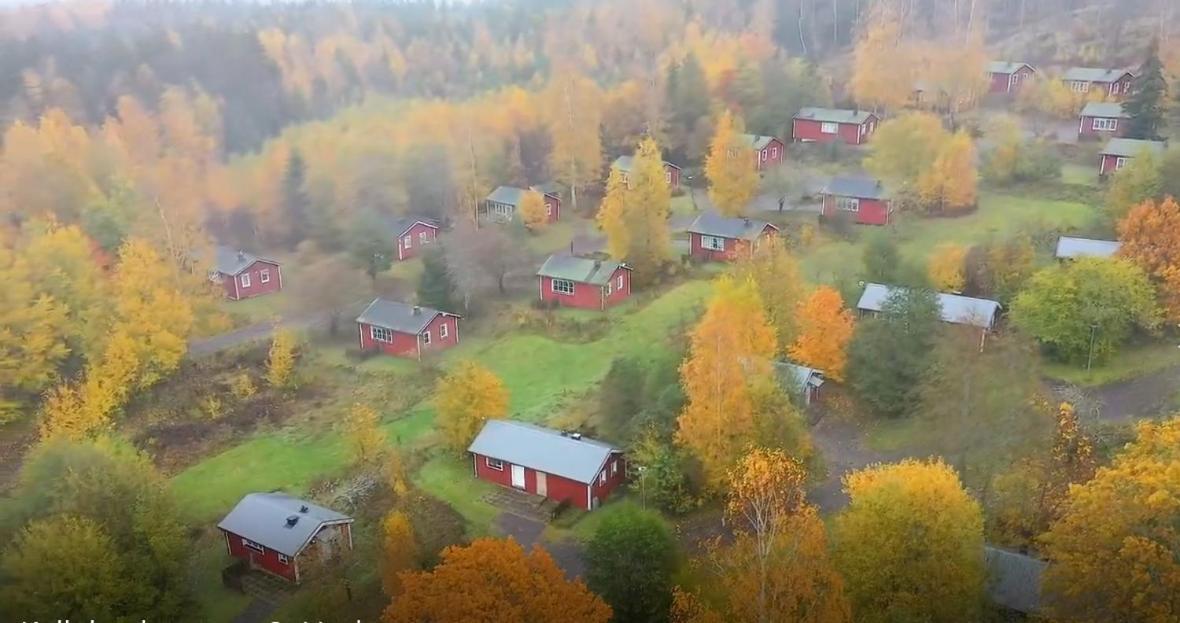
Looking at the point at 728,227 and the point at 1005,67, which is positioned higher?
the point at 1005,67

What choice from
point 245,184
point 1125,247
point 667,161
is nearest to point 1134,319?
point 1125,247

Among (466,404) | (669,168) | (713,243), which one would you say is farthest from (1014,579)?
(669,168)

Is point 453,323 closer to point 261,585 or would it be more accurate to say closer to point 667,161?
point 261,585

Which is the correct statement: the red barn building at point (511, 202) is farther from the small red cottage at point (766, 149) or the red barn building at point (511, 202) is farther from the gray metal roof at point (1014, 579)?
the gray metal roof at point (1014, 579)

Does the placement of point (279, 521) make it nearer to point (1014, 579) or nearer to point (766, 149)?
point (1014, 579)

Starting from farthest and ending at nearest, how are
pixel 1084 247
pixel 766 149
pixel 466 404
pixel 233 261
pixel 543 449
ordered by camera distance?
pixel 766 149 < pixel 233 261 < pixel 1084 247 < pixel 466 404 < pixel 543 449

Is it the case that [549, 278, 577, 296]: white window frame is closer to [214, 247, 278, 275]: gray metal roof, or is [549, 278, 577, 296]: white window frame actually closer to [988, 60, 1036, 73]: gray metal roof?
[214, 247, 278, 275]: gray metal roof

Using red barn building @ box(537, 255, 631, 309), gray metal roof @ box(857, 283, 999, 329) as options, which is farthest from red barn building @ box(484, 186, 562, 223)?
gray metal roof @ box(857, 283, 999, 329)
